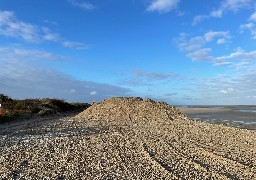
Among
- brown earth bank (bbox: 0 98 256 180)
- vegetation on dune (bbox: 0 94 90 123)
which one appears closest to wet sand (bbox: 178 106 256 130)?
brown earth bank (bbox: 0 98 256 180)

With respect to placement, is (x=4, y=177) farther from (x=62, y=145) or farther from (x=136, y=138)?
(x=136, y=138)

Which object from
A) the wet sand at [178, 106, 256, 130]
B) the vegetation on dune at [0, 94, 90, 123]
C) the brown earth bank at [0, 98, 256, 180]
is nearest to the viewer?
the brown earth bank at [0, 98, 256, 180]

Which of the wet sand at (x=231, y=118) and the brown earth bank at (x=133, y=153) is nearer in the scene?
the brown earth bank at (x=133, y=153)

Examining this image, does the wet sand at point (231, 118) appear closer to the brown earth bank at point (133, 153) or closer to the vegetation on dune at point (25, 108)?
the brown earth bank at point (133, 153)

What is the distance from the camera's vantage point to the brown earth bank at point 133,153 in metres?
11.2

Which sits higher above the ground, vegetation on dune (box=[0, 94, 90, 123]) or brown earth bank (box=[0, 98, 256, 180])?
vegetation on dune (box=[0, 94, 90, 123])

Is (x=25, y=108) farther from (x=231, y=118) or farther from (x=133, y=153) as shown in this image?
(x=133, y=153)

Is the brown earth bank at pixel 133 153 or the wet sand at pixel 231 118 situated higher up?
the wet sand at pixel 231 118

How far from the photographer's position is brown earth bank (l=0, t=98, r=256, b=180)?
11180 millimetres

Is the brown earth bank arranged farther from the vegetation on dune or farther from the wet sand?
the vegetation on dune

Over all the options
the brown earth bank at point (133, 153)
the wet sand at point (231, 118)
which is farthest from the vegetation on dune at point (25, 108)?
the wet sand at point (231, 118)

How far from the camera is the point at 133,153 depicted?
45.9 feet

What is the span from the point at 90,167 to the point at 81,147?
3300mm

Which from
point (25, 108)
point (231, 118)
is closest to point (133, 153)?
point (25, 108)
